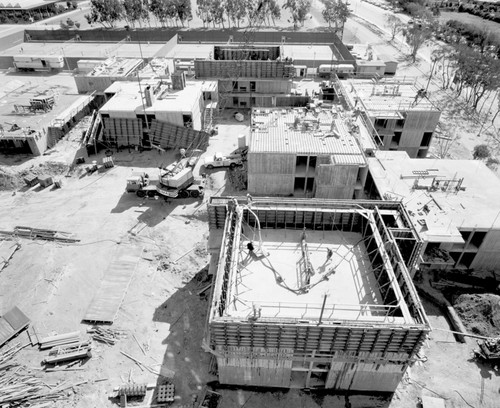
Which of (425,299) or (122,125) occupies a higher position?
(122,125)

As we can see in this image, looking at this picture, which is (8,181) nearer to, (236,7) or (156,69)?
(156,69)

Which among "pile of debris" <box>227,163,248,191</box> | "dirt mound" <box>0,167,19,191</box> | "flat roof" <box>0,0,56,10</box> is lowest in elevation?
"dirt mound" <box>0,167,19,191</box>

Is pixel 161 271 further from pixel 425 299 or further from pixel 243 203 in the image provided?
pixel 425 299

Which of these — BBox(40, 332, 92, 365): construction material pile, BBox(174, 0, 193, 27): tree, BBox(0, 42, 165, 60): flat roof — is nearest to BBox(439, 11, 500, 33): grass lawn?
BBox(174, 0, 193, 27): tree

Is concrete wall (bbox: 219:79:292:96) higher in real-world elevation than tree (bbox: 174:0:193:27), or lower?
lower

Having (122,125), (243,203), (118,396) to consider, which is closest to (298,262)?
(243,203)

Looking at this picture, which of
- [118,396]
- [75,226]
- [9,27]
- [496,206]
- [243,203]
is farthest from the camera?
[9,27]

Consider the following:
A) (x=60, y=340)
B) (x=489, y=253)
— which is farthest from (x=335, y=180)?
(x=60, y=340)

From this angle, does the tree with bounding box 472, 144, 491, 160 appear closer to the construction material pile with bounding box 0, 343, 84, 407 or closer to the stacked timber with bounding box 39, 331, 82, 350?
the stacked timber with bounding box 39, 331, 82, 350
